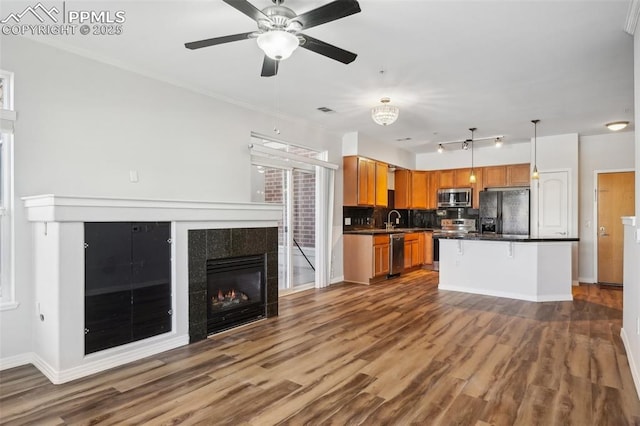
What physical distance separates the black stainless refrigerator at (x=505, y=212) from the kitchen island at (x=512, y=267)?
A: 73.3 inches

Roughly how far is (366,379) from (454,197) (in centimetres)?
632

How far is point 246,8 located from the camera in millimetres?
2201

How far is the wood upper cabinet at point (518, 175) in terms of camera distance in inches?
289

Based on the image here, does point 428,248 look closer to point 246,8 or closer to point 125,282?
point 125,282

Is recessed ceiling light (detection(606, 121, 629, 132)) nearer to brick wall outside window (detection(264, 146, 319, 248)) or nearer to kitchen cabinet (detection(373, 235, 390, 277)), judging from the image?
kitchen cabinet (detection(373, 235, 390, 277))

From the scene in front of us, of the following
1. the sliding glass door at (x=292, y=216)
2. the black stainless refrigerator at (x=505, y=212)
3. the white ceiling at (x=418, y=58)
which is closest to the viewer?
the white ceiling at (x=418, y=58)

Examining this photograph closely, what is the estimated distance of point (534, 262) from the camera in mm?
5293

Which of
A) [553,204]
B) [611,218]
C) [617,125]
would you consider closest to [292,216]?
[553,204]

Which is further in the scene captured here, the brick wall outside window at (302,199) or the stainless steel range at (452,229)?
the stainless steel range at (452,229)

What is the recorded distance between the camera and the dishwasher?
23.1 ft

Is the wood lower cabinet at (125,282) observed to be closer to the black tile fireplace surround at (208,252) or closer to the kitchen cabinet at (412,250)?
the black tile fireplace surround at (208,252)

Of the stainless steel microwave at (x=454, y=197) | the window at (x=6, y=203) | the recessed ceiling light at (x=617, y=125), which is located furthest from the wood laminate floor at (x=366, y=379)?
the stainless steel microwave at (x=454, y=197)

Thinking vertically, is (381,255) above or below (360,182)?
below

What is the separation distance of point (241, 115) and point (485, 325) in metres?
4.04
